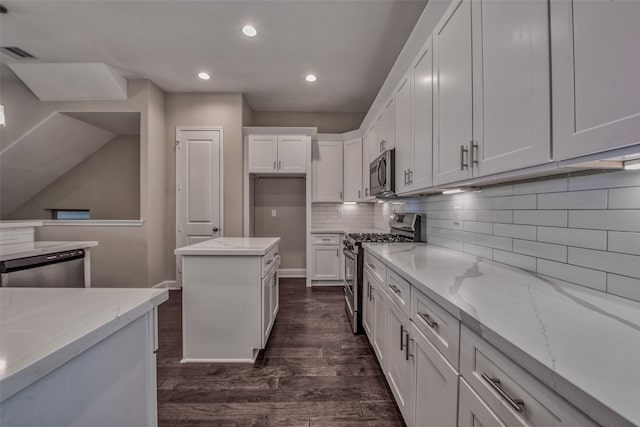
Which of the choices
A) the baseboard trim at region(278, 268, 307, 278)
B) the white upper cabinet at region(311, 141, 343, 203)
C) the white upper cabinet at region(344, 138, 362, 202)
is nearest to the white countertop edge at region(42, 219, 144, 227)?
the baseboard trim at region(278, 268, 307, 278)

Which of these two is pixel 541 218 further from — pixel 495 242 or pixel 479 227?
pixel 479 227

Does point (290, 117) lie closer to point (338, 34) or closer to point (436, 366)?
point (338, 34)

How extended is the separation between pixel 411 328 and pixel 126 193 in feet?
17.6

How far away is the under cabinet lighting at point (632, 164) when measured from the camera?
84 cm

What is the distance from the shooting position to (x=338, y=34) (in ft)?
9.09

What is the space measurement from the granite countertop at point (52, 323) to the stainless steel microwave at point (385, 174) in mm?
2069

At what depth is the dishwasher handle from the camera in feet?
7.07

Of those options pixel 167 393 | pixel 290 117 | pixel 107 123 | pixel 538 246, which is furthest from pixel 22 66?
pixel 538 246

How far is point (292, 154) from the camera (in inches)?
168

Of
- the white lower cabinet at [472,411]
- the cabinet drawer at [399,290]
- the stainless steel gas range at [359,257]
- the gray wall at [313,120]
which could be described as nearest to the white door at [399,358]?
the cabinet drawer at [399,290]

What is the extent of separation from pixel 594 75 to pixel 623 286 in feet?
2.32

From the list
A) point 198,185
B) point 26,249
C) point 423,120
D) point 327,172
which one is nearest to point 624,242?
point 423,120

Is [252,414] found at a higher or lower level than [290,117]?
lower

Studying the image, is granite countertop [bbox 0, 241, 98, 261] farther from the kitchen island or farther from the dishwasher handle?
the kitchen island
